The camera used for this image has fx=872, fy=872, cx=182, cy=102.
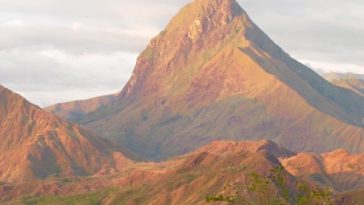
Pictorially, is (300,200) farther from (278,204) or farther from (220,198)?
(220,198)

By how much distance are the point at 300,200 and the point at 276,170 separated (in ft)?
20.8

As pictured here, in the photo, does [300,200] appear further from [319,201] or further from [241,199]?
[241,199]

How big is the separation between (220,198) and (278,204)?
7.33 meters

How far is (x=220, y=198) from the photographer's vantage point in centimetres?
10975

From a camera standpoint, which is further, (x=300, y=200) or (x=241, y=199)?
(x=241, y=199)

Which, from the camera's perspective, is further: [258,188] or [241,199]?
[241,199]

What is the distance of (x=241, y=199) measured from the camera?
115 metres

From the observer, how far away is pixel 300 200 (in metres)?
108

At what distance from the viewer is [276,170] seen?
369 feet

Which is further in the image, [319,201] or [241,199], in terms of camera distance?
[241,199]

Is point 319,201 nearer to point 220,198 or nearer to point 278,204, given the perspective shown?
point 278,204

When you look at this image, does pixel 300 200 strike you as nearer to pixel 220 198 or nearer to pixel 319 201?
pixel 319 201

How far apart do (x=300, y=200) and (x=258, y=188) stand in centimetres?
569

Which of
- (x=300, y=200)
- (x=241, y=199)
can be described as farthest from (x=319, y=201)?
(x=241, y=199)
